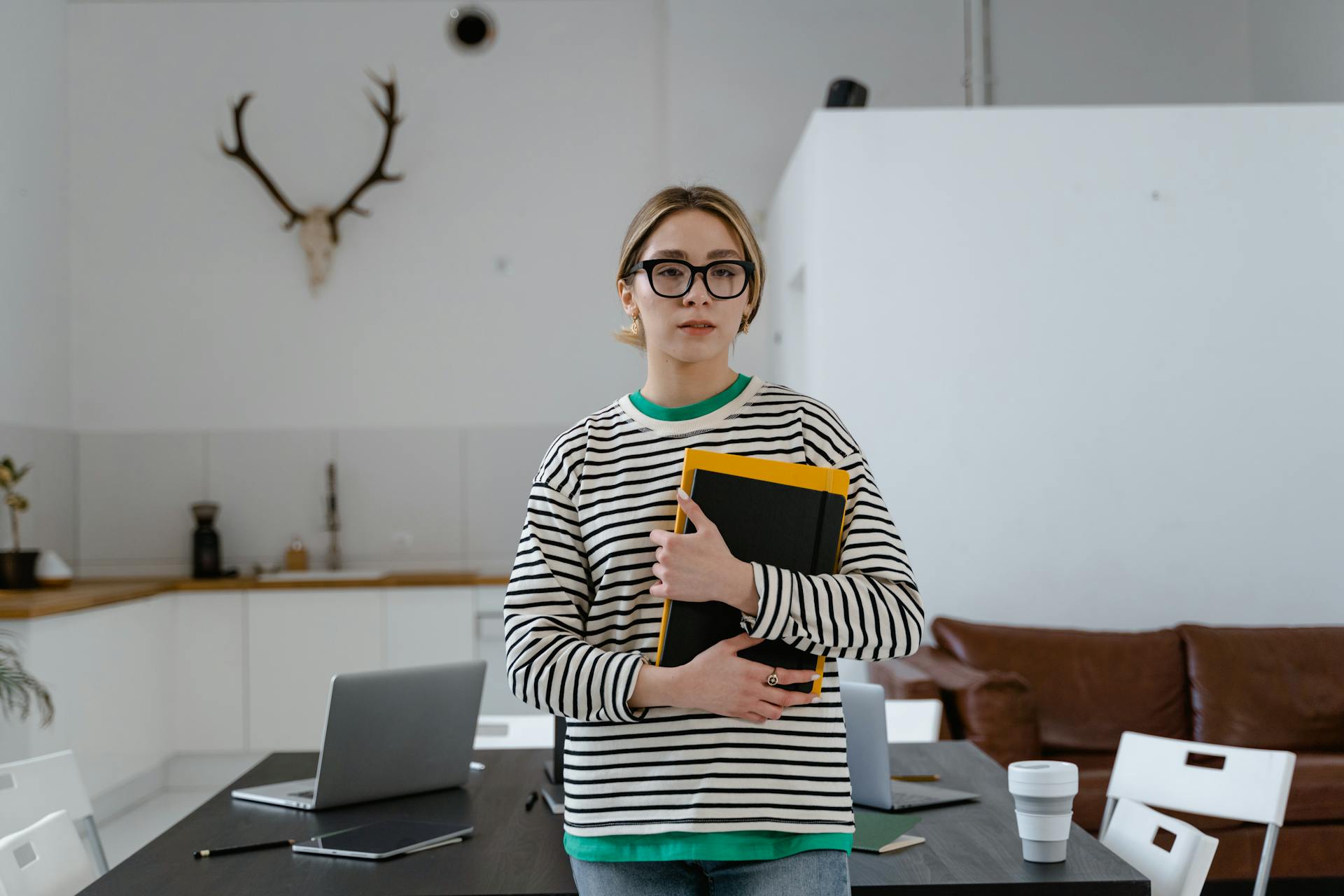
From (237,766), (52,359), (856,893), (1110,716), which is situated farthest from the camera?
(52,359)

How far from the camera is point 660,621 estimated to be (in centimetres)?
121

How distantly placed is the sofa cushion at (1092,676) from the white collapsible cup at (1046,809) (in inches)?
90.6

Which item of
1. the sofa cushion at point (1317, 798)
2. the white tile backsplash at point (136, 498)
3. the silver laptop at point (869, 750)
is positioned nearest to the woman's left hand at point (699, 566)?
the silver laptop at point (869, 750)

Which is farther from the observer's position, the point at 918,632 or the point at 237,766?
the point at 237,766

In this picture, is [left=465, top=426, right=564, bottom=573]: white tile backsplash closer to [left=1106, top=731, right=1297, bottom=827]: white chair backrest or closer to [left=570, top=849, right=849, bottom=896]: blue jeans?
[left=1106, top=731, right=1297, bottom=827]: white chair backrest

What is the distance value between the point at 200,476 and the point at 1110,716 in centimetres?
405

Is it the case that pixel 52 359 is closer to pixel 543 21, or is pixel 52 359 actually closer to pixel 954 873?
pixel 543 21

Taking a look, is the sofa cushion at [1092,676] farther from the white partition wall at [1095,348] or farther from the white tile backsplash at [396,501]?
the white tile backsplash at [396,501]

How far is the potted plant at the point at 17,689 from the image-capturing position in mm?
3523

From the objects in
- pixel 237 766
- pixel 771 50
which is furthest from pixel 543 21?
pixel 237 766

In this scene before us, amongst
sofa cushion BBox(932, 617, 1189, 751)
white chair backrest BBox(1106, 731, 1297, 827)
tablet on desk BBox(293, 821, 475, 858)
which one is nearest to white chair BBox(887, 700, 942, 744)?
white chair backrest BBox(1106, 731, 1297, 827)

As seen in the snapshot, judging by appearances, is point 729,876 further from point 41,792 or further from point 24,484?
point 24,484

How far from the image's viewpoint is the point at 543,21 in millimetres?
5691

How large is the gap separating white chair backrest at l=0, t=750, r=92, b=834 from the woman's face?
141 centimetres
